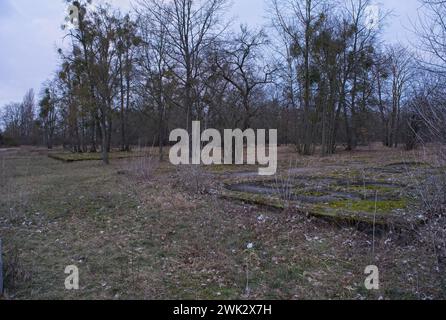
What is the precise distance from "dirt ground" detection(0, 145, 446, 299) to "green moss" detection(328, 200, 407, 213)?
0.02 metres

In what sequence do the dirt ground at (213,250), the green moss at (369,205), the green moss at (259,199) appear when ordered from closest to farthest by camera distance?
the dirt ground at (213,250) < the green moss at (369,205) < the green moss at (259,199)

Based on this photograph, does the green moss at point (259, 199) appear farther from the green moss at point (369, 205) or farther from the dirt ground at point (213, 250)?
the green moss at point (369, 205)

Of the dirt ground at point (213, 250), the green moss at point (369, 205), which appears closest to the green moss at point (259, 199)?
the dirt ground at point (213, 250)

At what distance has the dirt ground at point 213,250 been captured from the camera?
3201 mm

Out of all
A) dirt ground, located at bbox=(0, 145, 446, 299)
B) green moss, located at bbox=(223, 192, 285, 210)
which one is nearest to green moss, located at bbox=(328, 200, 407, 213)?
dirt ground, located at bbox=(0, 145, 446, 299)

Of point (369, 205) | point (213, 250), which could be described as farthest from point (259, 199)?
point (213, 250)

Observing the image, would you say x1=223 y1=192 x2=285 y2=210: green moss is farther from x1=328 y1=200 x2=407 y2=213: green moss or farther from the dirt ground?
x1=328 y1=200 x2=407 y2=213: green moss

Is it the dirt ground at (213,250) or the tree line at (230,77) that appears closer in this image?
the dirt ground at (213,250)

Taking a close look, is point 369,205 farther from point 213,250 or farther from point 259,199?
point 213,250

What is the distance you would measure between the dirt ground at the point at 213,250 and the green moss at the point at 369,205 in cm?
2

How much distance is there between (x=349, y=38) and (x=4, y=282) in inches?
851

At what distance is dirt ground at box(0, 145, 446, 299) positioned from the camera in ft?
10.5

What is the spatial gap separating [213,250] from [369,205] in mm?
2831

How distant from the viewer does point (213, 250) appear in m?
4.23
